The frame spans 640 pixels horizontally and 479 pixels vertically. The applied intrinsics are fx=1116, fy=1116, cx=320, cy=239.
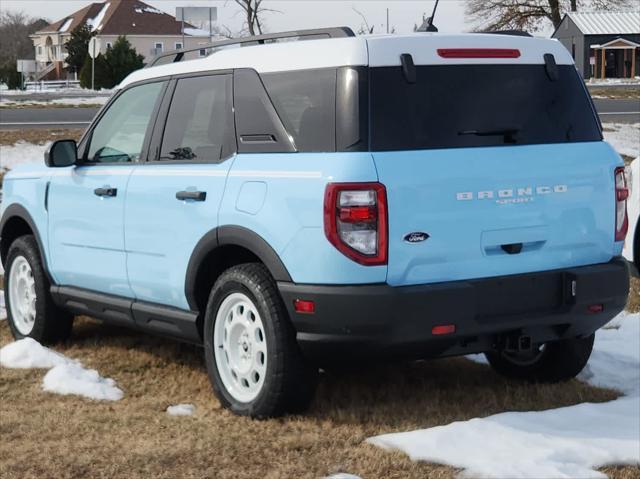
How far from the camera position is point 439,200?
16.5ft

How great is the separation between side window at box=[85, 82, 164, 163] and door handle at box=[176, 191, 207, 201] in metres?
0.69

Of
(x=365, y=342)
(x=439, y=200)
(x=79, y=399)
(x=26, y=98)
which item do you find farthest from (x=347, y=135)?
(x=26, y=98)

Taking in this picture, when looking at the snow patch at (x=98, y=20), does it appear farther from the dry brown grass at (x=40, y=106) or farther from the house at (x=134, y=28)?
the dry brown grass at (x=40, y=106)

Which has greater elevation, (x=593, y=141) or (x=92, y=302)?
(x=593, y=141)

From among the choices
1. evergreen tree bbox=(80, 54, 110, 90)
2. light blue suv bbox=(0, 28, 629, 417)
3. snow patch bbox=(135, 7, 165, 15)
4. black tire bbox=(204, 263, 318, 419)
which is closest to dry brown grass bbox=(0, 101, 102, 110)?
evergreen tree bbox=(80, 54, 110, 90)

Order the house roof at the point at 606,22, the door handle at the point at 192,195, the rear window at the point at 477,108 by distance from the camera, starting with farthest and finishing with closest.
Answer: the house roof at the point at 606,22 → the door handle at the point at 192,195 → the rear window at the point at 477,108

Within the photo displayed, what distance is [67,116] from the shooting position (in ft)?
95.8

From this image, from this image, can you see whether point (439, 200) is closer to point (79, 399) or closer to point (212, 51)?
point (212, 51)

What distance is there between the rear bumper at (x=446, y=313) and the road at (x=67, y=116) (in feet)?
66.9

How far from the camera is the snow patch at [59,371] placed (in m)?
6.20

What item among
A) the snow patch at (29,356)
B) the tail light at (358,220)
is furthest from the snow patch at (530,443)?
the snow patch at (29,356)

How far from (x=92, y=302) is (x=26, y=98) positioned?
36158 millimetres

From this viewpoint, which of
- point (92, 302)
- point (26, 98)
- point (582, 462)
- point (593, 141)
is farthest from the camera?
point (26, 98)

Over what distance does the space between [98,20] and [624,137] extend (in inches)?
3497
